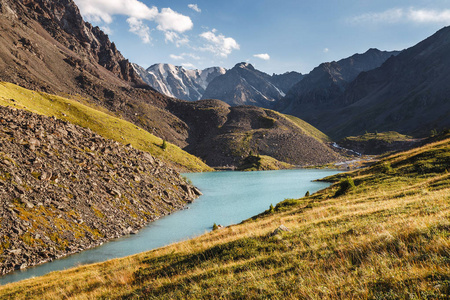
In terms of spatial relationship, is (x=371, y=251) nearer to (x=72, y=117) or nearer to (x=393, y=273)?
(x=393, y=273)

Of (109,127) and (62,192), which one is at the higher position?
(109,127)

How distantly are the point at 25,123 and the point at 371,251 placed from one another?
5994 cm

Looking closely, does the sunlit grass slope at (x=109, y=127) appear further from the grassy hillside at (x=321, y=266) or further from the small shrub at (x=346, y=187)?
the grassy hillside at (x=321, y=266)

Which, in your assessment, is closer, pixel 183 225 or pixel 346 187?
pixel 346 187

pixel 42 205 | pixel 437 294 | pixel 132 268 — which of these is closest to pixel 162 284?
pixel 132 268

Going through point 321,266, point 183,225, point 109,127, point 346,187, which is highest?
point 109,127

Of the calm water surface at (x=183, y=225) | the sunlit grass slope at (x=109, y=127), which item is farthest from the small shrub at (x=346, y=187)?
the sunlit grass slope at (x=109, y=127)

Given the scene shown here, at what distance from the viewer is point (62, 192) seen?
40.3 m

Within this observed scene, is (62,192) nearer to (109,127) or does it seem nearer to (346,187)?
(346,187)

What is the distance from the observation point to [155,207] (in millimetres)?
56250

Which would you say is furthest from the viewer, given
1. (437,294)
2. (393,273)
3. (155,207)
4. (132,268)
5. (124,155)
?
(124,155)

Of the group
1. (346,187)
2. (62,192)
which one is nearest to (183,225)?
(62,192)

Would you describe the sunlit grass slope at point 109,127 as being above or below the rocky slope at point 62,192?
above

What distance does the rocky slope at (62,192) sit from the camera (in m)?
31.6
